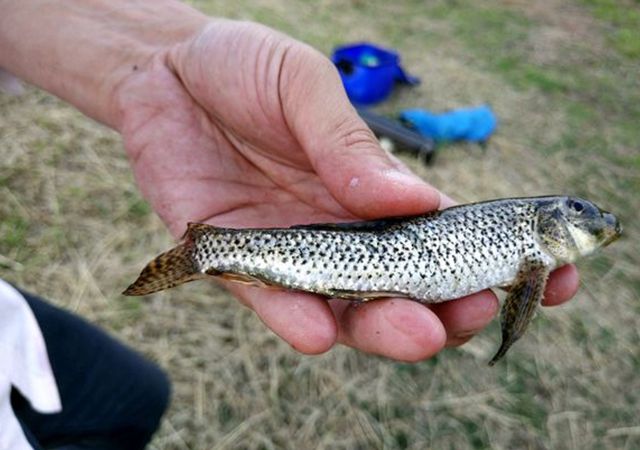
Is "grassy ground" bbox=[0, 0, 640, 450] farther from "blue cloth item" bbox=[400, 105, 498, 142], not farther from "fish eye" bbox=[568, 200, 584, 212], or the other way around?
"fish eye" bbox=[568, 200, 584, 212]

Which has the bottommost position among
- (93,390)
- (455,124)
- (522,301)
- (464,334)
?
(455,124)

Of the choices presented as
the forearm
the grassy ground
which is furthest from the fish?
the forearm

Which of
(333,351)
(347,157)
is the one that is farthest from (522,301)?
(333,351)

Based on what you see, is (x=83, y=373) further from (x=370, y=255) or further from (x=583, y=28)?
(x=583, y=28)

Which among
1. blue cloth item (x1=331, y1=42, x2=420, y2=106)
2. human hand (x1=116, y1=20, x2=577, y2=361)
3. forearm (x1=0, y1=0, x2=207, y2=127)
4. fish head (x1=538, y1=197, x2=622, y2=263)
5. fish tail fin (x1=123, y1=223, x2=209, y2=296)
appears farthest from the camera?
blue cloth item (x1=331, y1=42, x2=420, y2=106)

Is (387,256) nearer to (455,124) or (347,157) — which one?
(347,157)

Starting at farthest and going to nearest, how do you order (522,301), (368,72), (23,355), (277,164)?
(368,72) < (277,164) < (522,301) < (23,355)
